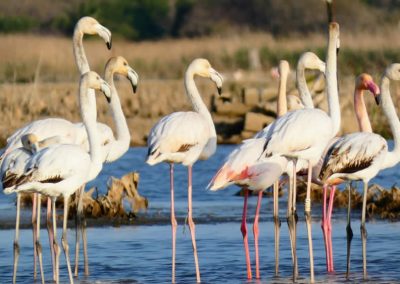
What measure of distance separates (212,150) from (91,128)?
127cm

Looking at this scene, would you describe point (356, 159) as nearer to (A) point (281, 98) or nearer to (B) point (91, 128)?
(A) point (281, 98)

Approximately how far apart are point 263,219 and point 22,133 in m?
3.38

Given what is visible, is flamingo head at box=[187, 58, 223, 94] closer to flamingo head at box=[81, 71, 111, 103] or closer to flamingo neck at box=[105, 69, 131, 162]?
flamingo neck at box=[105, 69, 131, 162]

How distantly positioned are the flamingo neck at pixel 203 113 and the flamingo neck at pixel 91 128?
107cm

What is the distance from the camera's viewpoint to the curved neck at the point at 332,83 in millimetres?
10523

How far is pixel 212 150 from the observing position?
10844 millimetres

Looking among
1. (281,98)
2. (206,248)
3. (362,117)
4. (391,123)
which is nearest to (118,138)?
(206,248)

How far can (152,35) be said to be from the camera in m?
41.7

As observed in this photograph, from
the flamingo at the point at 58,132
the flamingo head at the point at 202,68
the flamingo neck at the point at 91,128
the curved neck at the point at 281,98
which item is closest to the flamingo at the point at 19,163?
the flamingo at the point at 58,132

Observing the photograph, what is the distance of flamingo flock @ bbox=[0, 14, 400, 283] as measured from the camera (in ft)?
31.8

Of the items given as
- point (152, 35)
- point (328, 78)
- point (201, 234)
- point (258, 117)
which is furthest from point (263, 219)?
point (152, 35)

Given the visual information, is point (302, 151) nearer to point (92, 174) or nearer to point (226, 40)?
point (92, 174)

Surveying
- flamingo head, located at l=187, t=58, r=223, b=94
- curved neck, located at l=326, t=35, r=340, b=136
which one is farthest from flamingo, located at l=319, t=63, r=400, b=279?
flamingo head, located at l=187, t=58, r=223, b=94

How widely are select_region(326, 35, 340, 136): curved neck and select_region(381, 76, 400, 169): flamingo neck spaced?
426 mm
